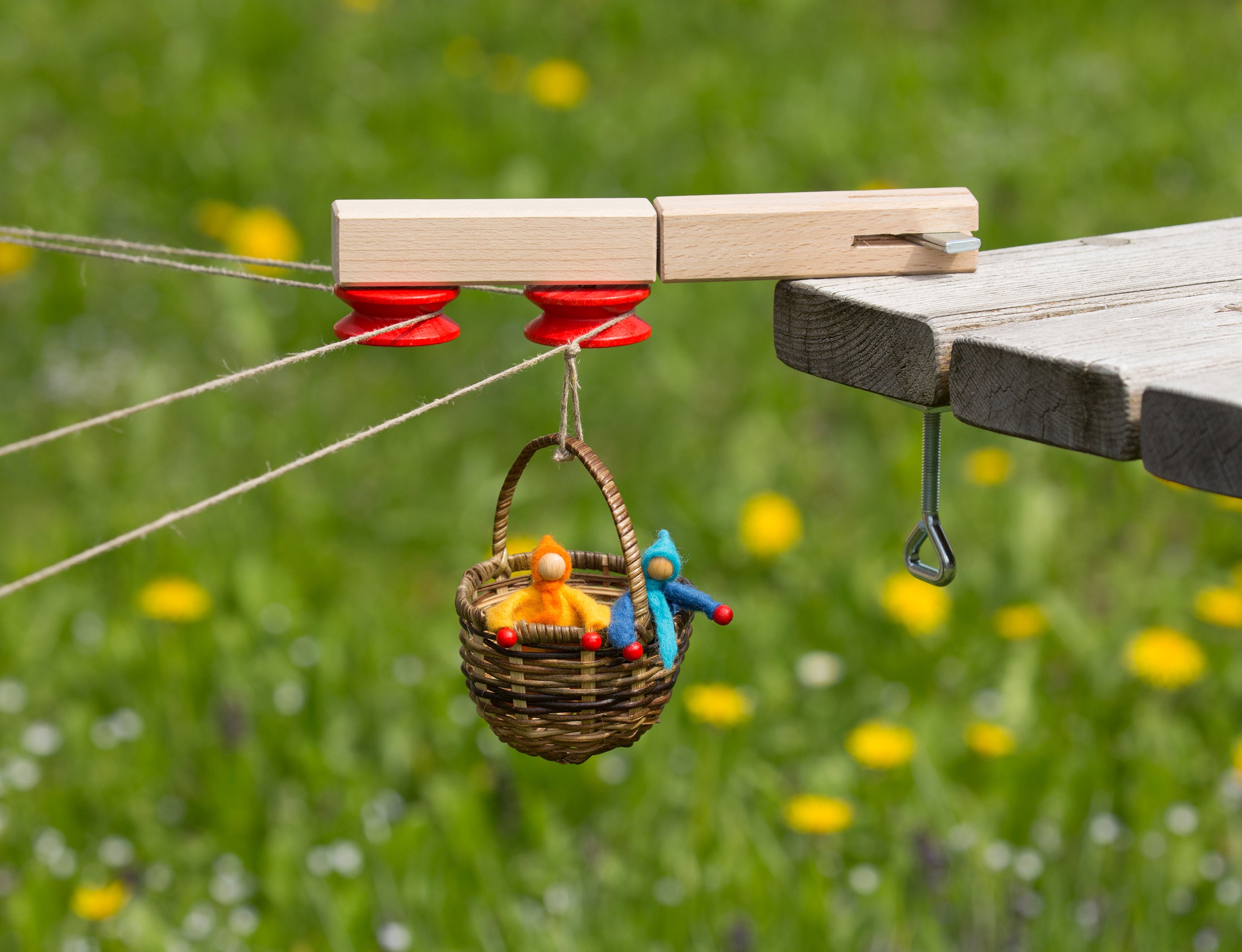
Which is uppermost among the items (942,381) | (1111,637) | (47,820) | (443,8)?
(443,8)

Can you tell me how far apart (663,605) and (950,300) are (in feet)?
1.02

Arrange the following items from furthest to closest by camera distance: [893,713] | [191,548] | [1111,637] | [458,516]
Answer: [458,516], [191,548], [1111,637], [893,713]

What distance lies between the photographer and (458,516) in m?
2.95

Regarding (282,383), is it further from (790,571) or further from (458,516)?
(790,571)

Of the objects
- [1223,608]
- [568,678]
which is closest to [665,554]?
[568,678]

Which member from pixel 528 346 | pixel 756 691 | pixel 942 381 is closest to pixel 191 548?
pixel 528 346

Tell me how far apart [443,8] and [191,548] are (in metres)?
2.00

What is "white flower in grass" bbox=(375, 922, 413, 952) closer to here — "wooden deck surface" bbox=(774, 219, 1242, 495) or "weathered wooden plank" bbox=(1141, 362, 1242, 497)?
"wooden deck surface" bbox=(774, 219, 1242, 495)

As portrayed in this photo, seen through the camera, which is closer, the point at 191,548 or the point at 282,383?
the point at 191,548

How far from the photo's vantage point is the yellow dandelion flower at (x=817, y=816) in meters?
2.03

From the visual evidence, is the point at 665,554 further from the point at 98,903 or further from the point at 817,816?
the point at 98,903

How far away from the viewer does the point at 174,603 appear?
2479 mm

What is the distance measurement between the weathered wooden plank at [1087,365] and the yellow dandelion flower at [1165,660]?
4.92ft

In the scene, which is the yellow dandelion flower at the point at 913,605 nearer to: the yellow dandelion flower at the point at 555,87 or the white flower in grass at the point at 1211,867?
the white flower in grass at the point at 1211,867
